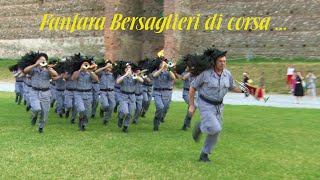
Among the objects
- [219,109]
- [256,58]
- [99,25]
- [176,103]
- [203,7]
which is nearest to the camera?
[219,109]

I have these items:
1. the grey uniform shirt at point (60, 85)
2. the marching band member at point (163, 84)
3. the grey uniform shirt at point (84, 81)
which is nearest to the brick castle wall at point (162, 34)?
the grey uniform shirt at point (60, 85)

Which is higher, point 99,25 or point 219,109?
point 99,25

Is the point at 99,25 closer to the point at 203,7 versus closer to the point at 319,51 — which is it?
the point at 203,7

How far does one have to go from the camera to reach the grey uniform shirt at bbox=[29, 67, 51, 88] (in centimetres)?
1074

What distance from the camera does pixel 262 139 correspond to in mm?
10406

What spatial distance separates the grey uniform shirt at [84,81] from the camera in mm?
11592

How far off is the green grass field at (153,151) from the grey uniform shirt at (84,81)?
44.2 inches

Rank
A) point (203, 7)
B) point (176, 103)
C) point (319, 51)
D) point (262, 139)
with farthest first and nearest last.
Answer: point (203, 7) → point (319, 51) → point (176, 103) → point (262, 139)

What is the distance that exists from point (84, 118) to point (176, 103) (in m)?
8.57

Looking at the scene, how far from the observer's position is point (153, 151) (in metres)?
8.63

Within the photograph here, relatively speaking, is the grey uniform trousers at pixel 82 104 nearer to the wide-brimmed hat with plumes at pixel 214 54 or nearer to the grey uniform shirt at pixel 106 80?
the grey uniform shirt at pixel 106 80

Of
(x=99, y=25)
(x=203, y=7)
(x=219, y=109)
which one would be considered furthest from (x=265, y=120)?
(x=99, y=25)

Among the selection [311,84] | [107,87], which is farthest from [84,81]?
[311,84]

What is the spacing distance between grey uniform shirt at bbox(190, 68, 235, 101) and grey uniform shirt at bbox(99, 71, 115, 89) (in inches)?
235
